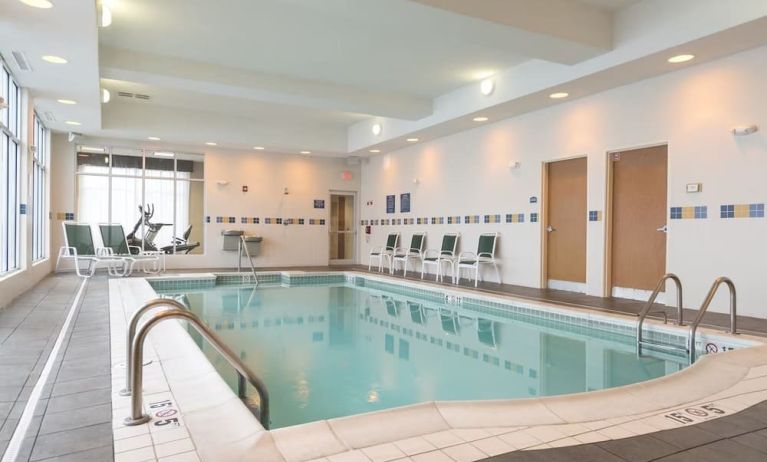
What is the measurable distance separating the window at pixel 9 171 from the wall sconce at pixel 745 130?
7.29 meters

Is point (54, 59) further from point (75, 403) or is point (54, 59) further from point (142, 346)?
point (142, 346)

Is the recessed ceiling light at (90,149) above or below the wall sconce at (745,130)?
above

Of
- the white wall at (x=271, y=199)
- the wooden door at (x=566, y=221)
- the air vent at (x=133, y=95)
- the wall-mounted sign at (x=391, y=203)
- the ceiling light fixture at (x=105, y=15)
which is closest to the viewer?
the ceiling light fixture at (x=105, y=15)

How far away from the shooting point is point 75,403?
2266 mm

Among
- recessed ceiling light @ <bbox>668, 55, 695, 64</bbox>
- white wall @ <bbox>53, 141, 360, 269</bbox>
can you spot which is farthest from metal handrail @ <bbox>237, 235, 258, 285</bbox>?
recessed ceiling light @ <bbox>668, 55, 695, 64</bbox>

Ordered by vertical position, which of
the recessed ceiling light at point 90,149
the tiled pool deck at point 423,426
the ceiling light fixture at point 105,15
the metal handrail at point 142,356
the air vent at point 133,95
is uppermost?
the air vent at point 133,95

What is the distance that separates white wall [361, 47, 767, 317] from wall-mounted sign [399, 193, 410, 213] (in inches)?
46.7

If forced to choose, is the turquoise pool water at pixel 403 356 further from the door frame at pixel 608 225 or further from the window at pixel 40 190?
the window at pixel 40 190

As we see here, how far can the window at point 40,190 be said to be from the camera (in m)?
7.68

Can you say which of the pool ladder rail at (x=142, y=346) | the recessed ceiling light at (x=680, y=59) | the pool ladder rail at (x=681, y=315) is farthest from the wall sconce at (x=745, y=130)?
the pool ladder rail at (x=142, y=346)

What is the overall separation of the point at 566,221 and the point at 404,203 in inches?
160

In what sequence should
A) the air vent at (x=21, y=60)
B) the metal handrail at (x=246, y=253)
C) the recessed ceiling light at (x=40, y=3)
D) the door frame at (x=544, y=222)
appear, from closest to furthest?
1. the recessed ceiling light at (x=40, y=3)
2. the air vent at (x=21, y=60)
3. the door frame at (x=544, y=222)
4. the metal handrail at (x=246, y=253)

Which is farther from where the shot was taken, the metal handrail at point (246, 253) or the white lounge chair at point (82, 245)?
the metal handrail at point (246, 253)

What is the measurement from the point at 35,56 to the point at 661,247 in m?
7.00
